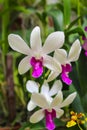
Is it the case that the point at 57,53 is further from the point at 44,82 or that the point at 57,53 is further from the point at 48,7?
the point at 48,7

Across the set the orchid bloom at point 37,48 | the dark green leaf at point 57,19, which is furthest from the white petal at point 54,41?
the dark green leaf at point 57,19

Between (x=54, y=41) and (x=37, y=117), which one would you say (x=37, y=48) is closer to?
(x=54, y=41)

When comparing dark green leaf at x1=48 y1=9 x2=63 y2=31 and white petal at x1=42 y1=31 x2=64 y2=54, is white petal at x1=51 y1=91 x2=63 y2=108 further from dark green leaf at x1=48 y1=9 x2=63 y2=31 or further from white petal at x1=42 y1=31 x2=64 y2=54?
dark green leaf at x1=48 y1=9 x2=63 y2=31

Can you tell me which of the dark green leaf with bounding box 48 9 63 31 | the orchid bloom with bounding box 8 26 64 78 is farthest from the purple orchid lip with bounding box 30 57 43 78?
the dark green leaf with bounding box 48 9 63 31

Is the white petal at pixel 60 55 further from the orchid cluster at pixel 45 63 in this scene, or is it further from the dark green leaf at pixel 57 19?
the dark green leaf at pixel 57 19

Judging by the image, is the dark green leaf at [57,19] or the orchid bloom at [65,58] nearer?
the orchid bloom at [65,58]

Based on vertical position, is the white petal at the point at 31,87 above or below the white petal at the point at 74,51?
below
